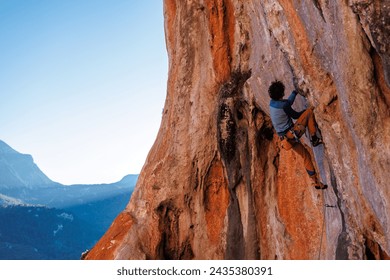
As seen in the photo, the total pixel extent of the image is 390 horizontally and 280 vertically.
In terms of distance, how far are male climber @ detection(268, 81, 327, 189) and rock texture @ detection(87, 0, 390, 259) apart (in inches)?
9.9

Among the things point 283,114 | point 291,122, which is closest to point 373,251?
point 291,122

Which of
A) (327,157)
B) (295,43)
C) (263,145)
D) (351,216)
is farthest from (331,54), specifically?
(263,145)

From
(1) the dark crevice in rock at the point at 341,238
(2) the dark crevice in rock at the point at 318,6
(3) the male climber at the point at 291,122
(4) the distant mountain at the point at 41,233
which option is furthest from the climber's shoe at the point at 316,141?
(4) the distant mountain at the point at 41,233

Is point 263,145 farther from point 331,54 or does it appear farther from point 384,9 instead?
point 384,9

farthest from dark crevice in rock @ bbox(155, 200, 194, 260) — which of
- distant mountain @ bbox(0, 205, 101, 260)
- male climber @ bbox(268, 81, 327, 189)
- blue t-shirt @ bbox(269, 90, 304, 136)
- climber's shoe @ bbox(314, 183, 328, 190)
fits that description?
distant mountain @ bbox(0, 205, 101, 260)

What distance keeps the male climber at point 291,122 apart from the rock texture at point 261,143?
0.25m

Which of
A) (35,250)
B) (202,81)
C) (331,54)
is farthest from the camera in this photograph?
(35,250)

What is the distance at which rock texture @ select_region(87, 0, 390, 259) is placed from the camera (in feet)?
23.7

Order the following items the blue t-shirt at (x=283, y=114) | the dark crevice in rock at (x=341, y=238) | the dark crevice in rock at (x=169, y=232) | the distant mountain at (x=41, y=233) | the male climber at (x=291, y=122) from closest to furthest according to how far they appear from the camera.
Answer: the dark crevice in rock at (x=341, y=238) < the male climber at (x=291, y=122) < the blue t-shirt at (x=283, y=114) < the dark crevice in rock at (x=169, y=232) < the distant mountain at (x=41, y=233)

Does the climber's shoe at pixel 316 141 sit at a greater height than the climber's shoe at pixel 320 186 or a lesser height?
greater

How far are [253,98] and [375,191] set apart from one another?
215 inches

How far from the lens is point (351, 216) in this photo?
28.7 ft

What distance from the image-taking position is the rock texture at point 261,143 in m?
7.24

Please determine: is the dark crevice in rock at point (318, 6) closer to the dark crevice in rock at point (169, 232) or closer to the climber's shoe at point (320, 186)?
the climber's shoe at point (320, 186)
